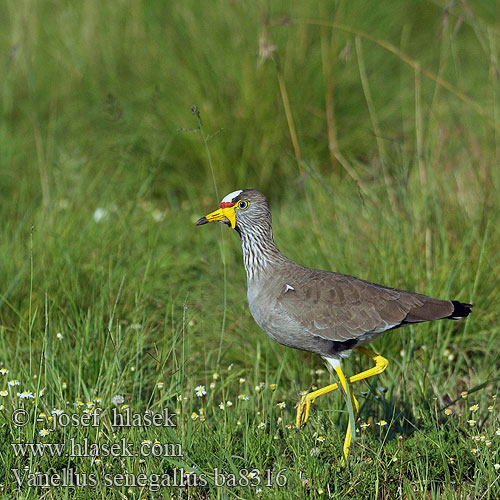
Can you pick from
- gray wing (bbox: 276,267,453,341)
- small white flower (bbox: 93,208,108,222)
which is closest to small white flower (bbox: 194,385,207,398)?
gray wing (bbox: 276,267,453,341)

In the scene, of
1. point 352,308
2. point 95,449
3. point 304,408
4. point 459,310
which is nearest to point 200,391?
point 304,408

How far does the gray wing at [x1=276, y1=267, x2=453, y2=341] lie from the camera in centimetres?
382

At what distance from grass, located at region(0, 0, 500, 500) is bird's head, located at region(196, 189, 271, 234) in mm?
174

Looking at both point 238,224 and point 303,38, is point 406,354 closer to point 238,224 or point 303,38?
point 238,224

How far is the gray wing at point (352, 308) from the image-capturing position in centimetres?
382

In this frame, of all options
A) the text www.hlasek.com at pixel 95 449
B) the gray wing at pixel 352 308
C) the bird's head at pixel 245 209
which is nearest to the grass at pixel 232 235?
the text www.hlasek.com at pixel 95 449

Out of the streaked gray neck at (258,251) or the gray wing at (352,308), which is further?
the streaked gray neck at (258,251)

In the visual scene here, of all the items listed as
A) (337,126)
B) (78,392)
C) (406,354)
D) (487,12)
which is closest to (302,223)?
(337,126)

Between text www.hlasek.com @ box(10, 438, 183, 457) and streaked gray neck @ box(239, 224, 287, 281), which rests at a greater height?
streaked gray neck @ box(239, 224, 287, 281)

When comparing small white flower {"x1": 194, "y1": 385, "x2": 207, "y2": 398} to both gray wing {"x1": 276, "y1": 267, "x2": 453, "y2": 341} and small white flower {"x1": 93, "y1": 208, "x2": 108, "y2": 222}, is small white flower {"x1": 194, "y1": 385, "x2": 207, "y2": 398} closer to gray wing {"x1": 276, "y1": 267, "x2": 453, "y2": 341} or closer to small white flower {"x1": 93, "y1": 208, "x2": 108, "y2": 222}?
gray wing {"x1": 276, "y1": 267, "x2": 453, "y2": 341}

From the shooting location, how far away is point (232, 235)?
19.4 ft

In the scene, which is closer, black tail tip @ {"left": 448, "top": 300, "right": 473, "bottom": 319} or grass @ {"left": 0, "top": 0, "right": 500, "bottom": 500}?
grass @ {"left": 0, "top": 0, "right": 500, "bottom": 500}

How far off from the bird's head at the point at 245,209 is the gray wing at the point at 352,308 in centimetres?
48

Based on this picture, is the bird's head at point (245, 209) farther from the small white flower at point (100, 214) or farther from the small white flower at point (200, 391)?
the small white flower at point (100, 214)
